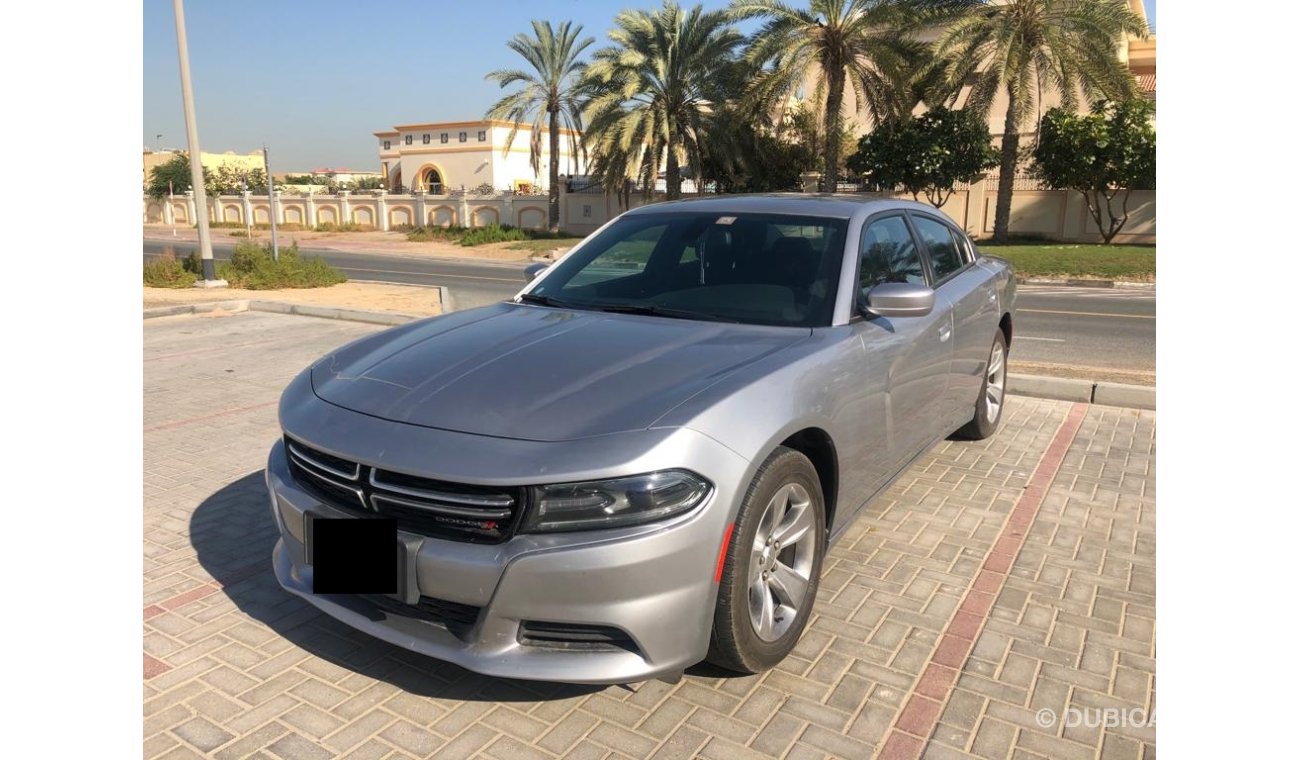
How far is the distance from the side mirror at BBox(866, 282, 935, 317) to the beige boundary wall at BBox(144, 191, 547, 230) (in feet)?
125

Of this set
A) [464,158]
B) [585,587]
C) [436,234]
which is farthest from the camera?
[464,158]

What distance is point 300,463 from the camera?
10.2 feet

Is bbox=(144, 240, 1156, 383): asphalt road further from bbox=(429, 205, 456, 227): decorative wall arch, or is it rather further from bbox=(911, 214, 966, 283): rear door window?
bbox=(429, 205, 456, 227): decorative wall arch

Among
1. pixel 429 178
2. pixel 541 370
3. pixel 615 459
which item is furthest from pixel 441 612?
pixel 429 178

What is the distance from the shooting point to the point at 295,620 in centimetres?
355

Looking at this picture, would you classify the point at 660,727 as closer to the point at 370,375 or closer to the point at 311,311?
the point at 370,375

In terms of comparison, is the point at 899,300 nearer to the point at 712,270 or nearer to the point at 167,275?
the point at 712,270

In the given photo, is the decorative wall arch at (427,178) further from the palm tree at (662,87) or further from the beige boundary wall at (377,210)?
the palm tree at (662,87)

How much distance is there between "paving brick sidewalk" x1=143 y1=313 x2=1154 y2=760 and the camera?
280 centimetres

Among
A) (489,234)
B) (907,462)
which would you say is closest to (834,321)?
(907,462)

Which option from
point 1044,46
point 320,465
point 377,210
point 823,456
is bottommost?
point 823,456

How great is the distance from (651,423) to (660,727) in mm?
997

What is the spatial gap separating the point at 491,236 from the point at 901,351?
35.4 metres

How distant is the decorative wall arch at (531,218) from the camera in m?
40.8
